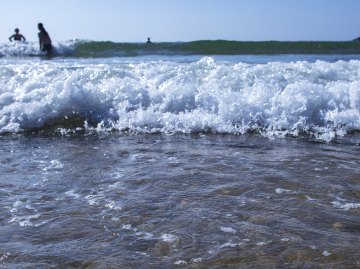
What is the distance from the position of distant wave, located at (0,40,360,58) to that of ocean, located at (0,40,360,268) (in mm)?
8953

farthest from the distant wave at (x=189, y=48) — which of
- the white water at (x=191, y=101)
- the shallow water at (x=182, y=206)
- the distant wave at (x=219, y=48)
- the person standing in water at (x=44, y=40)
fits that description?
the shallow water at (x=182, y=206)

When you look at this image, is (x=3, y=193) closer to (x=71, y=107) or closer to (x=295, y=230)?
(x=295, y=230)

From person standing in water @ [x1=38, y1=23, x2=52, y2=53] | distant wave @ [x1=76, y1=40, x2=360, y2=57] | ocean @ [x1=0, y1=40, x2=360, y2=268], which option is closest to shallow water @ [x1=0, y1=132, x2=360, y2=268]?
ocean @ [x1=0, y1=40, x2=360, y2=268]

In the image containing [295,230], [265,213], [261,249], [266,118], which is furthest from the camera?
[266,118]

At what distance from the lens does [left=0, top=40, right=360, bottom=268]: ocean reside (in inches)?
71.1

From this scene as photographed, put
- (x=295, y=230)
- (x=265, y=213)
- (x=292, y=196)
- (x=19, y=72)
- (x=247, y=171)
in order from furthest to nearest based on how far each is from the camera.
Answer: (x=19, y=72)
(x=247, y=171)
(x=292, y=196)
(x=265, y=213)
(x=295, y=230)

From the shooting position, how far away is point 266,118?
4.71 meters

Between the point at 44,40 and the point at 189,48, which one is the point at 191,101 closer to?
the point at 189,48

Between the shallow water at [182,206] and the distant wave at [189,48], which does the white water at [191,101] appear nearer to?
the shallow water at [182,206]

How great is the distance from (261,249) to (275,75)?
4488 millimetres

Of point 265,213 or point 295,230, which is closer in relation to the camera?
point 295,230

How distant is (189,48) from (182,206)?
46.7 ft

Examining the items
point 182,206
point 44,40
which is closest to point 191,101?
point 182,206

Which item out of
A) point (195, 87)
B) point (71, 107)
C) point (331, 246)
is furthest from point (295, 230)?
point (71, 107)
